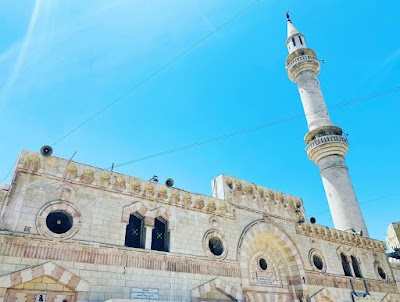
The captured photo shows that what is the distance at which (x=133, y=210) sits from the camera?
10938 millimetres

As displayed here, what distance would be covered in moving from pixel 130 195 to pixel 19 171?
12.2ft

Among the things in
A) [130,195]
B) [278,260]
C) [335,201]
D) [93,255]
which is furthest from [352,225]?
[93,255]

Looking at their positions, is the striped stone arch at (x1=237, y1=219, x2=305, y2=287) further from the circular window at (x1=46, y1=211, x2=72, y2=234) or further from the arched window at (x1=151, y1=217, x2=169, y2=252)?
the circular window at (x1=46, y1=211, x2=72, y2=234)

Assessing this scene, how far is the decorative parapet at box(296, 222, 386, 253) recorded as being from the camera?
16.8 m

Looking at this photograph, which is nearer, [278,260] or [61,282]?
[61,282]

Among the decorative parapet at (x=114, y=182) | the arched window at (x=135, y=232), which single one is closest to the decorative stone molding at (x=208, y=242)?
the decorative parapet at (x=114, y=182)

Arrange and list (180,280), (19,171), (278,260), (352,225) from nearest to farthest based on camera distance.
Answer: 1. (19,171)
2. (180,280)
3. (278,260)
4. (352,225)

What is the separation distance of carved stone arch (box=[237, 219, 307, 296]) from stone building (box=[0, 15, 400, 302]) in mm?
50

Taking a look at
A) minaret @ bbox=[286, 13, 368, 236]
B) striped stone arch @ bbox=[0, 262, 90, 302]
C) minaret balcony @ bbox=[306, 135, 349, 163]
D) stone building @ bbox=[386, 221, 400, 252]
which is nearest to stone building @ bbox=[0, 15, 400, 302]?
striped stone arch @ bbox=[0, 262, 90, 302]

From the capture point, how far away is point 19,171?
917 cm

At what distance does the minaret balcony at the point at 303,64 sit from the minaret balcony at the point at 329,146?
6.94 metres

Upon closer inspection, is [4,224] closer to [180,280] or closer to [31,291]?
[31,291]

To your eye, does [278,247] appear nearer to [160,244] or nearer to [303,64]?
[160,244]

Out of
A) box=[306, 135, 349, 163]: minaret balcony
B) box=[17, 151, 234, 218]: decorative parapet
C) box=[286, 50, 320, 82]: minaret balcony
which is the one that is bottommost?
box=[17, 151, 234, 218]: decorative parapet
